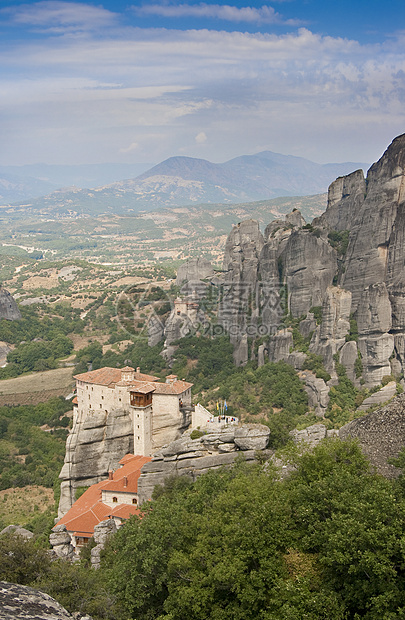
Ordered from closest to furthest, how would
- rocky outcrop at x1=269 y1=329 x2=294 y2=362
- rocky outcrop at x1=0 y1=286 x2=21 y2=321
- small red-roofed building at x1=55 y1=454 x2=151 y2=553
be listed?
small red-roofed building at x1=55 y1=454 x2=151 y2=553
rocky outcrop at x1=269 y1=329 x2=294 y2=362
rocky outcrop at x1=0 y1=286 x2=21 y2=321

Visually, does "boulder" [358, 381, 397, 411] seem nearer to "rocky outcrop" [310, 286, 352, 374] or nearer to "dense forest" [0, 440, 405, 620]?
"rocky outcrop" [310, 286, 352, 374]

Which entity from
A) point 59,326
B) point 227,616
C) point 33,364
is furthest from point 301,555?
point 59,326

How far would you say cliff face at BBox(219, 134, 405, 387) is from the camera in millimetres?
43062

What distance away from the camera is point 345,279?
4816 centimetres

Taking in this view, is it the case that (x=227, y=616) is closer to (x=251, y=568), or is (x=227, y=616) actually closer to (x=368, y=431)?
(x=251, y=568)

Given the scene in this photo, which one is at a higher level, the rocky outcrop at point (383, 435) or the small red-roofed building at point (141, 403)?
the rocky outcrop at point (383, 435)

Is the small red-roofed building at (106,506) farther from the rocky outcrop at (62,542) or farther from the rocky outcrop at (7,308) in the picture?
the rocky outcrop at (7,308)

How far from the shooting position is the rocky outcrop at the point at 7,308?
324 feet

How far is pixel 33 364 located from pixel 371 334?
56.1 meters

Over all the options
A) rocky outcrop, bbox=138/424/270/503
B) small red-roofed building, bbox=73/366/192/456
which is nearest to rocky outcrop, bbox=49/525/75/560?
rocky outcrop, bbox=138/424/270/503

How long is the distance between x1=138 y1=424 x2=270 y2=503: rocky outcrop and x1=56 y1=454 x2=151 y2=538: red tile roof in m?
1.71

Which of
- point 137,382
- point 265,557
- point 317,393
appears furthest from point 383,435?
point 317,393

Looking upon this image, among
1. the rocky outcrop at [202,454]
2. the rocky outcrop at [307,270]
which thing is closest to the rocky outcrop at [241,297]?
the rocky outcrop at [307,270]

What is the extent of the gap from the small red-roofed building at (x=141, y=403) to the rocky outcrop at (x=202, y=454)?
5.65m
